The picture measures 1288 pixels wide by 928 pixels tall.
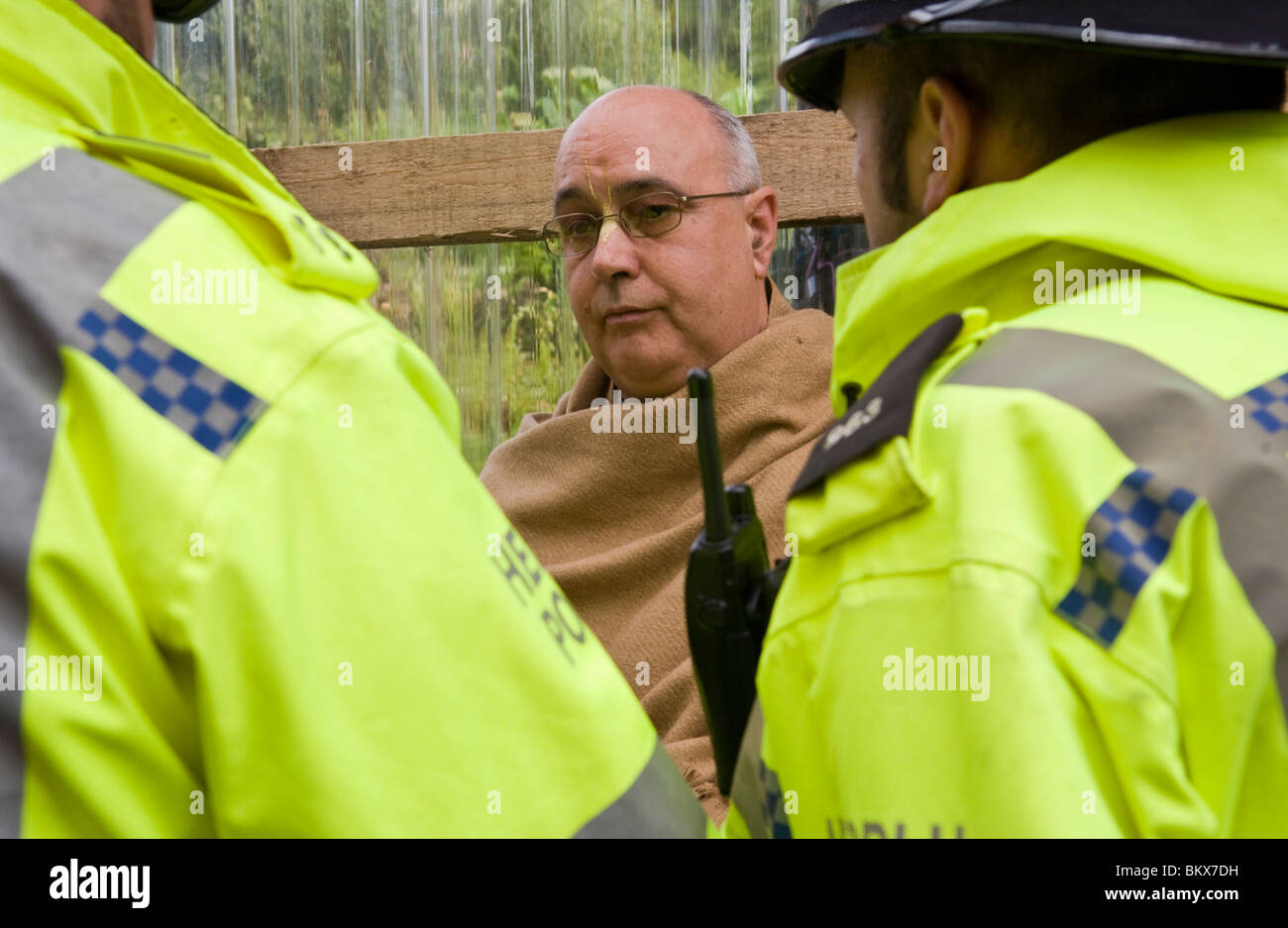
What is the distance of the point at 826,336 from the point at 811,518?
150cm

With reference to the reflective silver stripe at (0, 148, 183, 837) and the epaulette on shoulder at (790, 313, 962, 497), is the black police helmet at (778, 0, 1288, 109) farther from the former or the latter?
the reflective silver stripe at (0, 148, 183, 837)

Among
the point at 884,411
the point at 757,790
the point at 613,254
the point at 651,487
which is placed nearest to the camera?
the point at 884,411

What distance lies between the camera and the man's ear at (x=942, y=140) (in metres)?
1.04

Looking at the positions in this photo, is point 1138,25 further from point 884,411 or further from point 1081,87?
point 884,411

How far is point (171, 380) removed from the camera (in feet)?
2.33

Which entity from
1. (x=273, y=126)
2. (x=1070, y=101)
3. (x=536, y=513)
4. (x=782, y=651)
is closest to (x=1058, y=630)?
(x=782, y=651)

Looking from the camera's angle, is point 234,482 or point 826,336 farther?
point 826,336

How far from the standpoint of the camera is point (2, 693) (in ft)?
2.18

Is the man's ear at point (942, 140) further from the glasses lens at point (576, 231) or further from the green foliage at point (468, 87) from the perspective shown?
the green foliage at point (468, 87)

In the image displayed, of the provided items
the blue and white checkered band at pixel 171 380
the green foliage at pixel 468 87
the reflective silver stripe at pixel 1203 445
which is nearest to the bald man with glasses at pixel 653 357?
the green foliage at pixel 468 87

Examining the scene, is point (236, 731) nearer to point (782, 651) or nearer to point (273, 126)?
point (782, 651)

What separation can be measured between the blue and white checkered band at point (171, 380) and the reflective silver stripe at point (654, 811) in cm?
31

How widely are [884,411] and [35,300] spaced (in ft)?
1.73

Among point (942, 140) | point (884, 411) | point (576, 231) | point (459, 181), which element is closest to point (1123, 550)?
point (884, 411)
